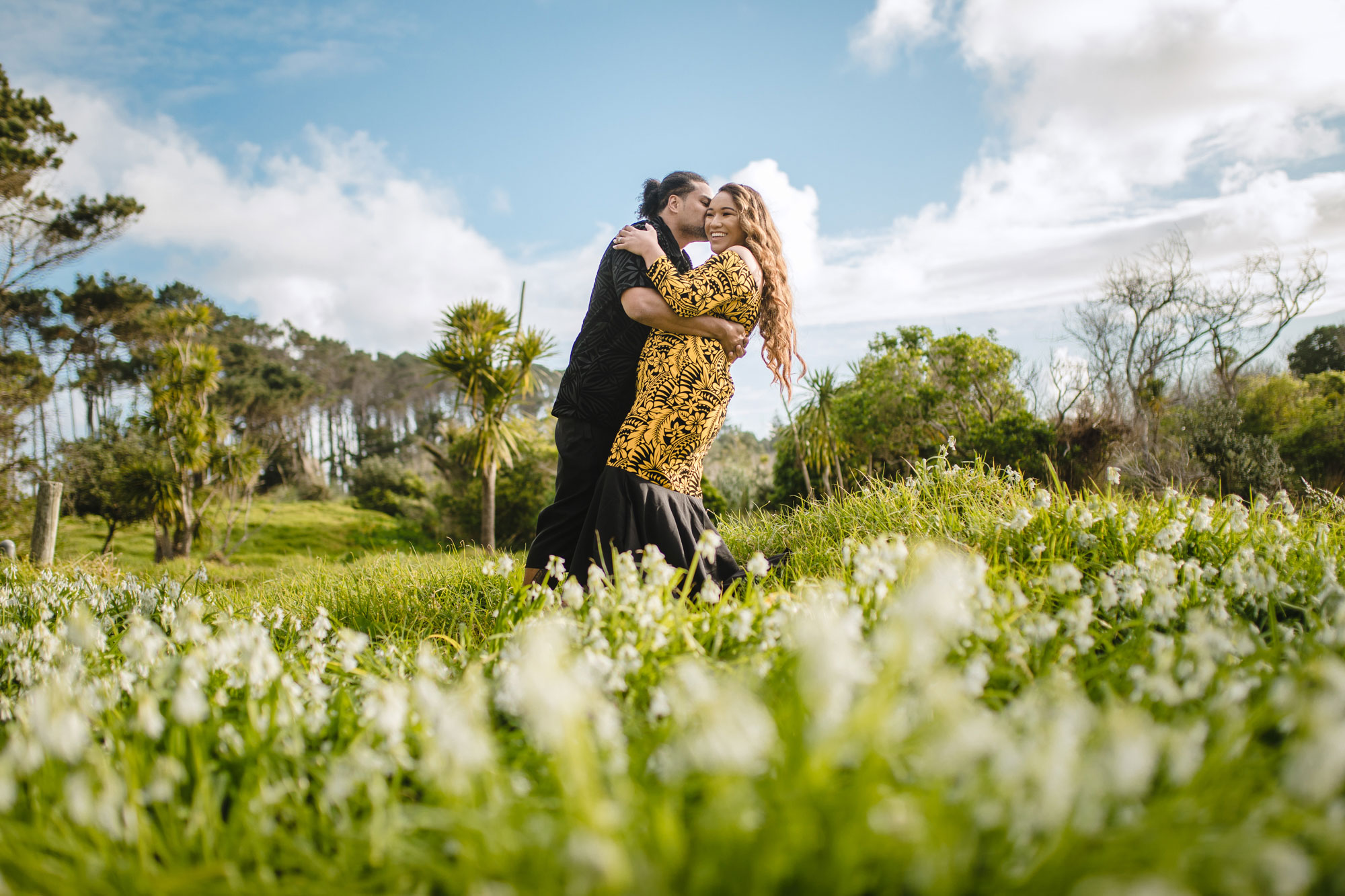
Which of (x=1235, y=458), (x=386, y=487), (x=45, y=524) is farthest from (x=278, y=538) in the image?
(x=1235, y=458)

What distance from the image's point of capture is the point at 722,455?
1122 inches

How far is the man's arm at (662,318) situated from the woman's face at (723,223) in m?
0.48

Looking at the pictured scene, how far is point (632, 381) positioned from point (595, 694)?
2.78 metres

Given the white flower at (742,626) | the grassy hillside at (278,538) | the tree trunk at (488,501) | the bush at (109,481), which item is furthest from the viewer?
the grassy hillside at (278,538)

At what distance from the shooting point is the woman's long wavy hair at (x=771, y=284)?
152 inches

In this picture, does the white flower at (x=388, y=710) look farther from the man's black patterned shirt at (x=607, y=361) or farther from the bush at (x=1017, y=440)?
the bush at (x=1017, y=440)

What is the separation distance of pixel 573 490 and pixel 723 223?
6.09ft

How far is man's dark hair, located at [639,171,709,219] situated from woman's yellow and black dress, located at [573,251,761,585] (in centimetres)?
91

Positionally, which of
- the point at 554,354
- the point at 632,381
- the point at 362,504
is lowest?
the point at 362,504

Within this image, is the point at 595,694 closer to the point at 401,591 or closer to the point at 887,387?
the point at 401,591

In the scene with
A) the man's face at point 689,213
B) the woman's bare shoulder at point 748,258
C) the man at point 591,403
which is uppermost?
the man's face at point 689,213

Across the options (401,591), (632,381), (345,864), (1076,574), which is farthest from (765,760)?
(401,591)

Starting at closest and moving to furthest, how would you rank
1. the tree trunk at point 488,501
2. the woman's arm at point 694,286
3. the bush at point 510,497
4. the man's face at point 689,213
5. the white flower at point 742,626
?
the white flower at point 742,626, the woman's arm at point 694,286, the man's face at point 689,213, the tree trunk at point 488,501, the bush at point 510,497

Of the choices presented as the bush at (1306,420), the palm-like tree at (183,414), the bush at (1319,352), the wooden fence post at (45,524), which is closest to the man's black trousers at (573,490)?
the wooden fence post at (45,524)
